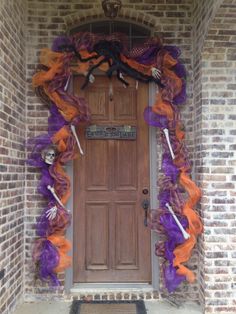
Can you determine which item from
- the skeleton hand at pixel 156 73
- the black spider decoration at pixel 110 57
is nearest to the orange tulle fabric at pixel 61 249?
the black spider decoration at pixel 110 57

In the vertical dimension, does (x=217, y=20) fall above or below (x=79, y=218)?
above

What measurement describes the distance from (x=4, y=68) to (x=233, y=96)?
214 cm

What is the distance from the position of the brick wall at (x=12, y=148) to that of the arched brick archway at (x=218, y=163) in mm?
1775

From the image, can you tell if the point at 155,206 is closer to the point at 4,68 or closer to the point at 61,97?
the point at 61,97

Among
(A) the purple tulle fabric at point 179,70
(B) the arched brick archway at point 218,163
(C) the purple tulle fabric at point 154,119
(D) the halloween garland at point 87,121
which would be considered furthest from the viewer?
(A) the purple tulle fabric at point 179,70

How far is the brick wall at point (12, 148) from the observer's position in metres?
3.29

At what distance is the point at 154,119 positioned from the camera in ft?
12.8

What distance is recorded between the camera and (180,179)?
3785mm

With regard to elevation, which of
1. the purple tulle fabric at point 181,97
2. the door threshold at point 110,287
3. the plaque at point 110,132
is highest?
the purple tulle fabric at point 181,97

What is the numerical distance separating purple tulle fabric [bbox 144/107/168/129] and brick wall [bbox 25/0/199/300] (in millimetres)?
298

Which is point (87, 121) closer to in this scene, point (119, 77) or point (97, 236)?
point (119, 77)

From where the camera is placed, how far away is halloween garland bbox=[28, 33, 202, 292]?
3.72m

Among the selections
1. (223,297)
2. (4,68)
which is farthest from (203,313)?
(4,68)

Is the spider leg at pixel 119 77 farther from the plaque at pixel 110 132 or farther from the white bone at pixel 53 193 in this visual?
the white bone at pixel 53 193
